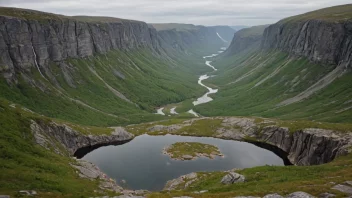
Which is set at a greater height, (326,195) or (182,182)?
(326,195)

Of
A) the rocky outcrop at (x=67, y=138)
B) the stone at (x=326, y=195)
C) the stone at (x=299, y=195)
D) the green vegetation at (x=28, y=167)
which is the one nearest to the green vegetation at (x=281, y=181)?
the stone at (x=326, y=195)

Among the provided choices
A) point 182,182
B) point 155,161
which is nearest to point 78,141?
point 155,161

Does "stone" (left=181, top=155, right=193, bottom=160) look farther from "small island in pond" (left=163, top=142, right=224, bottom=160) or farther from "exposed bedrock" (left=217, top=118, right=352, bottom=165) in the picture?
"exposed bedrock" (left=217, top=118, right=352, bottom=165)

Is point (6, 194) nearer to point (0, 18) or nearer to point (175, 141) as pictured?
point (175, 141)

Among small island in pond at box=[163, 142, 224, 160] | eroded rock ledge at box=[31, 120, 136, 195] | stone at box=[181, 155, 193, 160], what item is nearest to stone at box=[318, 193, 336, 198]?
eroded rock ledge at box=[31, 120, 136, 195]

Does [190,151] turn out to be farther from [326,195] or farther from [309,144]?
[326,195]

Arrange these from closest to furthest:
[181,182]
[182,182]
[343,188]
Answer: [343,188], [182,182], [181,182]

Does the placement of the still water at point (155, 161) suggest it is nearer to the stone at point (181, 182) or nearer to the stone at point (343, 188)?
the stone at point (181, 182)

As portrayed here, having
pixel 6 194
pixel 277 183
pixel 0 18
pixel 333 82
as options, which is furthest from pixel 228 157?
pixel 0 18
